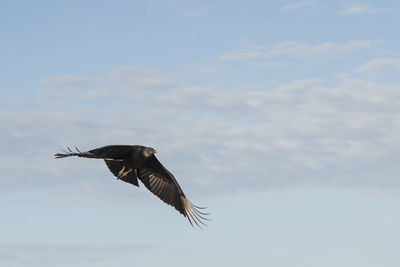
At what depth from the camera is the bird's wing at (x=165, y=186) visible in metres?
26.8

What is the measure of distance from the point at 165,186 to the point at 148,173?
2.93ft

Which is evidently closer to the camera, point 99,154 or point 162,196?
point 99,154

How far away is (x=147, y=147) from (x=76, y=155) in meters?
3.20

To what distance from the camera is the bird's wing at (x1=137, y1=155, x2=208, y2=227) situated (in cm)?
2684

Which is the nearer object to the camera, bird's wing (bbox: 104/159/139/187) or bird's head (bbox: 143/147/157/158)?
bird's head (bbox: 143/147/157/158)

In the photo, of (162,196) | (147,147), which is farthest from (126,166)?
(162,196)

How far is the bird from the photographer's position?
960 inches

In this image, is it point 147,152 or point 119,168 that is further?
point 119,168

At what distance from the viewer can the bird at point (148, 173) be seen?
24.4 meters

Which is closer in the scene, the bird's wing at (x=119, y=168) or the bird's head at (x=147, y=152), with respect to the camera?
the bird's head at (x=147, y=152)

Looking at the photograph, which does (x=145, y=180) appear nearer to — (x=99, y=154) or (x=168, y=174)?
(x=168, y=174)

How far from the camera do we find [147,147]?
80.3ft

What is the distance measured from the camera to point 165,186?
27266mm

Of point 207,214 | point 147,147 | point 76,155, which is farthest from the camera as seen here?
point 207,214
